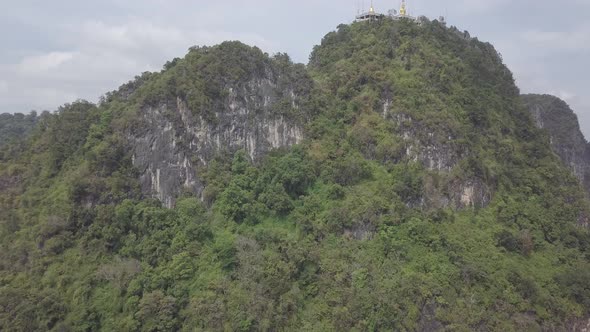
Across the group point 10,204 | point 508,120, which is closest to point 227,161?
point 10,204

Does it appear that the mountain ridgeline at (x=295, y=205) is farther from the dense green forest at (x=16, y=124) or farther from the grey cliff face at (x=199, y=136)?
the dense green forest at (x=16, y=124)

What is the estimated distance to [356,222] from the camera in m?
30.2

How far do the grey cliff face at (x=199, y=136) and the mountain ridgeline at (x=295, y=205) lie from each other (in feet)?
0.34

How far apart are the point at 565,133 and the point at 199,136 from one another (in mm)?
48243

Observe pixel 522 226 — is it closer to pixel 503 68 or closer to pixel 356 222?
pixel 356 222

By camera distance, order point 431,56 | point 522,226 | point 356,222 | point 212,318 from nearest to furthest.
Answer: point 212,318 → point 356,222 → point 522,226 → point 431,56

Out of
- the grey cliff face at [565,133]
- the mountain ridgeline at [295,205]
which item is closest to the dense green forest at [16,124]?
the mountain ridgeline at [295,205]

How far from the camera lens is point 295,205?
32.3 m

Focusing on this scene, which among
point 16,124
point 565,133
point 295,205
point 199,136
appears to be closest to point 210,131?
point 199,136

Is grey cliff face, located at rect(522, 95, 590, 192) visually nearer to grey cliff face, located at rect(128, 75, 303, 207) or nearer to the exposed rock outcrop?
the exposed rock outcrop

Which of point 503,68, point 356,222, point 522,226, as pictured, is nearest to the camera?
point 356,222

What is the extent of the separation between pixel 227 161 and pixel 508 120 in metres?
23.4

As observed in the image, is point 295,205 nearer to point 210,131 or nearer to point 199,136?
point 210,131

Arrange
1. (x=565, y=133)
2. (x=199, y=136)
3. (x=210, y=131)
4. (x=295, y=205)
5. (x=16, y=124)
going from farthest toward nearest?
(x=16, y=124)
(x=565, y=133)
(x=210, y=131)
(x=199, y=136)
(x=295, y=205)
